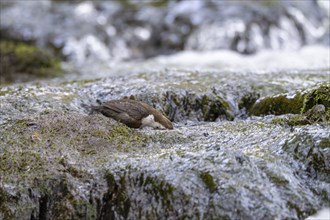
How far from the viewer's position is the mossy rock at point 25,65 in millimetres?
14078

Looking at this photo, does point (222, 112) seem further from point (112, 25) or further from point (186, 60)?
point (112, 25)

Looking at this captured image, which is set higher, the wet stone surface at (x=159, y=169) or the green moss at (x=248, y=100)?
the green moss at (x=248, y=100)

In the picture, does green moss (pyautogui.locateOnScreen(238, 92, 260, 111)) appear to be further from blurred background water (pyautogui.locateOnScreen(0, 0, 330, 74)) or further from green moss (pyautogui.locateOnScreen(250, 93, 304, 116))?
blurred background water (pyautogui.locateOnScreen(0, 0, 330, 74))

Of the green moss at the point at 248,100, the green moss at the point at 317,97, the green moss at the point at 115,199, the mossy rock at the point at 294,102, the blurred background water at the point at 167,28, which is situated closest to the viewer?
the green moss at the point at 115,199

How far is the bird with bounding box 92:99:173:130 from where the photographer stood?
21.8 feet

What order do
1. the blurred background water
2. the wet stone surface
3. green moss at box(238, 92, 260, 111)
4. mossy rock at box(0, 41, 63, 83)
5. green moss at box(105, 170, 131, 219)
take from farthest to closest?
the blurred background water, mossy rock at box(0, 41, 63, 83), green moss at box(238, 92, 260, 111), green moss at box(105, 170, 131, 219), the wet stone surface

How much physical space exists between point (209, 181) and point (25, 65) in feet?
36.9

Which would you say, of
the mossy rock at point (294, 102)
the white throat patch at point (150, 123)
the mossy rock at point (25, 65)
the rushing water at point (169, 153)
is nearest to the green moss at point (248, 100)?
the rushing water at point (169, 153)

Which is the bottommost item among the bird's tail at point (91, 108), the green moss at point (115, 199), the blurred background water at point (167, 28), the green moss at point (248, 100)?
the green moss at point (115, 199)

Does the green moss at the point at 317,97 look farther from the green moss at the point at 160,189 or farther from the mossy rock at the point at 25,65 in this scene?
the mossy rock at the point at 25,65

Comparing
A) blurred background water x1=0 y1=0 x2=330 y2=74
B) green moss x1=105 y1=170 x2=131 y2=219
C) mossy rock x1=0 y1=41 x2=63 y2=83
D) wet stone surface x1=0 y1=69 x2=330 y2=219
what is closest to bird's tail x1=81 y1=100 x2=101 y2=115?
wet stone surface x1=0 y1=69 x2=330 y2=219

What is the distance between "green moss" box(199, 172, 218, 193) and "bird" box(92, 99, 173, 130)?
1866 mm

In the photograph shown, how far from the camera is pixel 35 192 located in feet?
17.0

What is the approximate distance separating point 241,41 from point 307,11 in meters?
4.78
